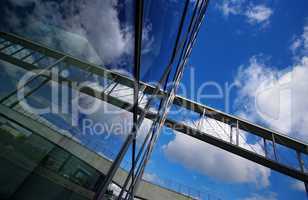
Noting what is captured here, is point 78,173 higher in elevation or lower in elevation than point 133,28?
lower

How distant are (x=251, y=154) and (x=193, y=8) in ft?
20.0

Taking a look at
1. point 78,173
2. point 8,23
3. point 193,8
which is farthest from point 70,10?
point 193,8

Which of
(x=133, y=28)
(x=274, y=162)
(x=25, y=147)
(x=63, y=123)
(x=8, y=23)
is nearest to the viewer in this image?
(x=8, y=23)

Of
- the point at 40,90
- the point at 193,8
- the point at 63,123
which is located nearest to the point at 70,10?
the point at 40,90

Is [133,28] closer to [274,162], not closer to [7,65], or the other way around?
[7,65]

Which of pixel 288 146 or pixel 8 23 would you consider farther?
pixel 288 146

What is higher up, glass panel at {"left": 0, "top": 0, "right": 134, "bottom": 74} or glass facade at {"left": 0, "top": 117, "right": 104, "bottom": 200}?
glass panel at {"left": 0, "top": 0, "right": 134, "bottom": 74}

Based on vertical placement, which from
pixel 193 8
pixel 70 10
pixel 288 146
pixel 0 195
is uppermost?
pixel 288 146

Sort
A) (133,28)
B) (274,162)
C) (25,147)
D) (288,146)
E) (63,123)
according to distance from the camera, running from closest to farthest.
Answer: (25,147)
(63,123)
(133,28)
(274,162)
(288,146)

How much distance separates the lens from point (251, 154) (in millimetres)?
6684

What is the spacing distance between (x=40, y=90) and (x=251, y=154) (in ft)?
24.9

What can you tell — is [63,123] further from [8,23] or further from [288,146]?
[288,146]

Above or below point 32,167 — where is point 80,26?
above

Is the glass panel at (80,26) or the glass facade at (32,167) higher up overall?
the glass panel at (80,26)
